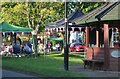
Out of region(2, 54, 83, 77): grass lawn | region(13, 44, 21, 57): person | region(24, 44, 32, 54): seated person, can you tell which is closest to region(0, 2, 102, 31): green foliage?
region(24, 44, 32, 54): seated person

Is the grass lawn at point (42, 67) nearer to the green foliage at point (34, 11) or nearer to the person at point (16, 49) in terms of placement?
the person at point (16, 49)

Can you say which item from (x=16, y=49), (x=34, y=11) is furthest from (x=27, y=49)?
(x=34, y=11)

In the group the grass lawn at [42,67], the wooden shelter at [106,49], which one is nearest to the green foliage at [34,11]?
the grass lawn at [42,67]

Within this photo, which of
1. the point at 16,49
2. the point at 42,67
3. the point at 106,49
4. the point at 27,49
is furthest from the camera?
the point at 27,49

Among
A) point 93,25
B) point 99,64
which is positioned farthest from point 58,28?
point 99,64

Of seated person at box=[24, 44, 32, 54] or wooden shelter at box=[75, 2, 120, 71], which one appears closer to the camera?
wooden shelter at box=[75, 2, 120, 71]

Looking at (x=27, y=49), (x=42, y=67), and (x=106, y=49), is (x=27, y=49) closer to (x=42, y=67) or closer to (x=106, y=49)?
(x=42, y=67)

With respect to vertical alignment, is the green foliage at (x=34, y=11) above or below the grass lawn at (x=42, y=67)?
→ above

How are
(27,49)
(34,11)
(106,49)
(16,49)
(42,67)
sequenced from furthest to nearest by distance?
(34,11) < (27,49) < (16,49) < (42,67) < (106,49)

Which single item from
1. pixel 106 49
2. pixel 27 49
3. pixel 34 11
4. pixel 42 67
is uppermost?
pixel 34 11

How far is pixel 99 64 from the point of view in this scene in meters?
20.5

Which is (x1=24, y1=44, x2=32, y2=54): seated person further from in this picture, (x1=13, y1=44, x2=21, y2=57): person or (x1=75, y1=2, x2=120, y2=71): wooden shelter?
(x1=75, y1=2, x2=120, y2=71): wooden shelter

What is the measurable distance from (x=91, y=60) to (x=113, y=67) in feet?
5.62

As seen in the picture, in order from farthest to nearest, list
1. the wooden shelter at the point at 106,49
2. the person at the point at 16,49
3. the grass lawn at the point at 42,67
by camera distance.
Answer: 1. the person at the point at 16,49
2. the wooden shelter at the point at 106,49
3. the grass lawn at the point at 42,67
